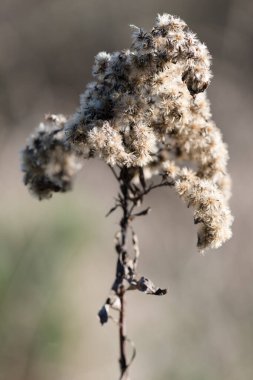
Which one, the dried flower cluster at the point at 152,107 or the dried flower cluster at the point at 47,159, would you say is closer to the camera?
the dried flower cluster at the point at 152,107

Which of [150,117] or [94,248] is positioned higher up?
[94,248]

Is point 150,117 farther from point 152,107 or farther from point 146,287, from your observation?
point 146,287

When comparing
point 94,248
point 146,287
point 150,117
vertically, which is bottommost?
point 146,287

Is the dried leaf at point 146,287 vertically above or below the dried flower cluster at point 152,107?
below

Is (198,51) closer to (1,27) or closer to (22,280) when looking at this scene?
(22,280)

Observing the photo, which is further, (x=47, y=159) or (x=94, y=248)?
(x=94, y=248)

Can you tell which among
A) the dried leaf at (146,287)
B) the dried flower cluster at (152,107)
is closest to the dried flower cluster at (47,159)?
the dried flower cluster at (152,107)

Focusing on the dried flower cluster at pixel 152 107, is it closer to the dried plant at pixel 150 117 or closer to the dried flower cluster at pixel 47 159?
the dried plant at pixel 150 117

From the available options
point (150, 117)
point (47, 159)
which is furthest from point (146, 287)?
point (47, 159)

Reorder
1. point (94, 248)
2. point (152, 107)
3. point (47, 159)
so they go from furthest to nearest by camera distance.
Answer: point (94, 248)
point (47, 159)
point (152, 107)

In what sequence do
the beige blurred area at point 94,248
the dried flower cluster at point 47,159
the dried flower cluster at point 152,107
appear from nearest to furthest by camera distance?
the dried flower cluster at point 152,107
the dried flower cluster at point 47,159
the beige blurred area at point 94,248
